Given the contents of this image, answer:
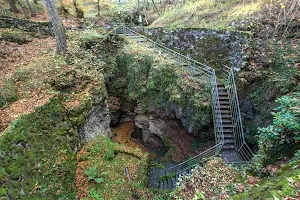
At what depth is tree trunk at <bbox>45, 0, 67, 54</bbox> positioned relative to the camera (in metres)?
10.4

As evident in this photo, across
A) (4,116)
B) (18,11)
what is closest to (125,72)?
(4,116)

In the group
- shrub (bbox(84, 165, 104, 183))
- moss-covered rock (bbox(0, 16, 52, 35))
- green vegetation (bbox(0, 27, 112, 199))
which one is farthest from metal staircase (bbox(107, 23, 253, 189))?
moss-covered rock (bbox(0, 16, 52, 35))

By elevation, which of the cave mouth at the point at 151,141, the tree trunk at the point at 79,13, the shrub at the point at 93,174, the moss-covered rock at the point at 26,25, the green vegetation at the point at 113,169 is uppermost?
the tree trunk at the point at 79,13

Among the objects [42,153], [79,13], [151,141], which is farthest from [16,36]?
[151,141]

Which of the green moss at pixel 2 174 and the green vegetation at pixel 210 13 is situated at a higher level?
the green vegetation at pixel 210 13

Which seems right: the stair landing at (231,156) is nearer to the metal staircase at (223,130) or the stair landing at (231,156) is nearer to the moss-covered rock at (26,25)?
the metal staircase at (223,130)

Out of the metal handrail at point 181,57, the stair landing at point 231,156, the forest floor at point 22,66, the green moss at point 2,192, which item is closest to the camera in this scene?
the green moss at point 2,192

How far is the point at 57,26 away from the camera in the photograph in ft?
35.3

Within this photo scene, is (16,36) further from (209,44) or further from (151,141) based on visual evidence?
(209,44)

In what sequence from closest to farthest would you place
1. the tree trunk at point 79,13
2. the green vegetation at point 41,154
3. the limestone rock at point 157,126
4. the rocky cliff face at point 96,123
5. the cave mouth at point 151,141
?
1. the green vegetation at point 41,154
2. the rocky cliff face at point 96,123
3. the limestone rock at point 157,126
4. the cave mouth at point 151,141
5. the tree trunk at point 79,13

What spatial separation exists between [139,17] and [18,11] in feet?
43.0

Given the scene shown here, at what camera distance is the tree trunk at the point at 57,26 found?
10359mm

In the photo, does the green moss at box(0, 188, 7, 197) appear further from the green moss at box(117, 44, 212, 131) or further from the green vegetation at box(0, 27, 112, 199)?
the green moss at box(117, 44, 212, 131)

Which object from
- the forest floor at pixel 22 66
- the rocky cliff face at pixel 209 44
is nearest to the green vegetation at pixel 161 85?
the rocky cliff face at pixel 209 44
